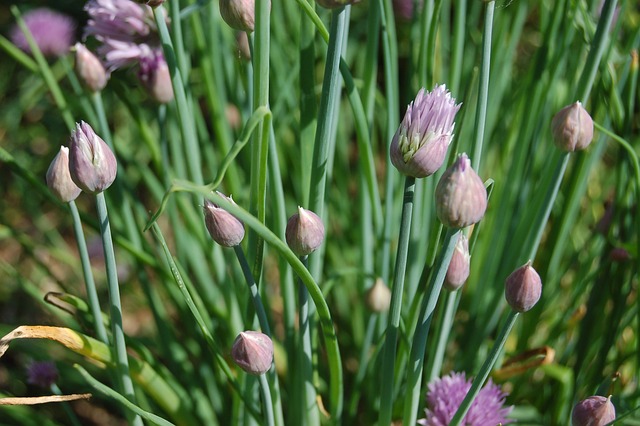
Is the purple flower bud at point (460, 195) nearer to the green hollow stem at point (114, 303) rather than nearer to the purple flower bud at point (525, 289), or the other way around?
the purple flower bud at point (525, 289)

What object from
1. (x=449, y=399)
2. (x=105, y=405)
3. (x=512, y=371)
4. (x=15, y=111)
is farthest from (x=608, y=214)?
(x=15, y=111)

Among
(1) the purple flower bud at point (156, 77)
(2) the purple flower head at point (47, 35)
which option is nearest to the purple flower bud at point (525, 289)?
(1) the purple flower bud at point (156, 77)

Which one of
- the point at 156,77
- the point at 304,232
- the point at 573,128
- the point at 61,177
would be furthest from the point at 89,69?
the point at 573,128

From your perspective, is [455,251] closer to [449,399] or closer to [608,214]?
[449,399]

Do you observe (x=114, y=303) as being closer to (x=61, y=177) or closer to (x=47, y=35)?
(x=61, y=177)

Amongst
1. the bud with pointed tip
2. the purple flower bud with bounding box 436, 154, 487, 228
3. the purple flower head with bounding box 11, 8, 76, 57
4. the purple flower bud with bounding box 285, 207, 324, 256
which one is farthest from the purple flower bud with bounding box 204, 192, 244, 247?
the purple flower head with bounding box 11, 8, 76, 57

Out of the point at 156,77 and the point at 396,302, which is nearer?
the point at 396,302
